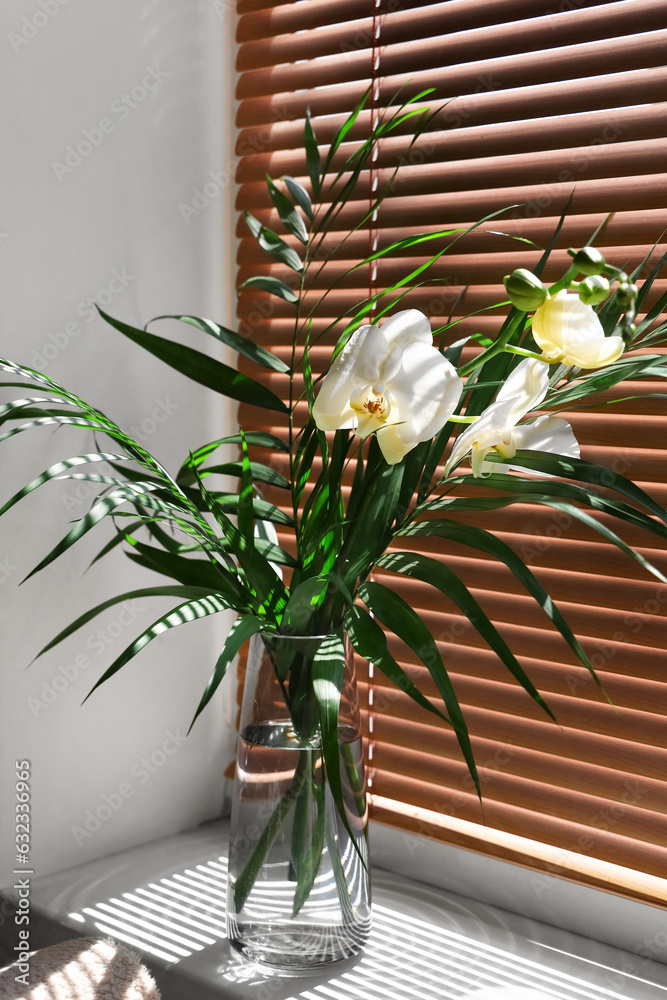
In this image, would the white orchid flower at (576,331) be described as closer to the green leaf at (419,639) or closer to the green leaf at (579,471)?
the green leaf at (579,471)

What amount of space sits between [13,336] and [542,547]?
65 cm

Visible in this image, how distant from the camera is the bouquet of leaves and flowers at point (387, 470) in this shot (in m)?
0.72

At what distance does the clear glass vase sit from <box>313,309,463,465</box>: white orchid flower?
0.24 m

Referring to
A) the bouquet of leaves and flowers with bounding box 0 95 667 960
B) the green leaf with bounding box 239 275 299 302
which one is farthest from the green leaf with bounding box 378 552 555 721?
the green leaf with bounding box 239 275 299 302

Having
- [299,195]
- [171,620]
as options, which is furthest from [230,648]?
[299,195]

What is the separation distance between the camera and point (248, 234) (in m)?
1.26

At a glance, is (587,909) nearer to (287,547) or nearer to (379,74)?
(287,547)

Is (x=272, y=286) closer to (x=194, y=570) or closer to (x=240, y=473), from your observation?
(x=240, y=473)

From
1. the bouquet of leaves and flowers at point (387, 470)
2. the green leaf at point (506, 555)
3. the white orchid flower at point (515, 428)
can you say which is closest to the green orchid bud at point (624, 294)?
the bouquet of leaves and flowers at point (387, 470)

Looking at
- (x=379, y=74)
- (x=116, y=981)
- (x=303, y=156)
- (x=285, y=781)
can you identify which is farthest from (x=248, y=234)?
(x=116, y=981)

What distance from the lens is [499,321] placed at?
1.03 metres

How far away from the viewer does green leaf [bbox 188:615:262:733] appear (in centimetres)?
76

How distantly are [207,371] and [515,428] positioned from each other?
378 mm

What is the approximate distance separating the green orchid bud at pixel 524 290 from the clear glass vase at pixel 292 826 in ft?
1.24
